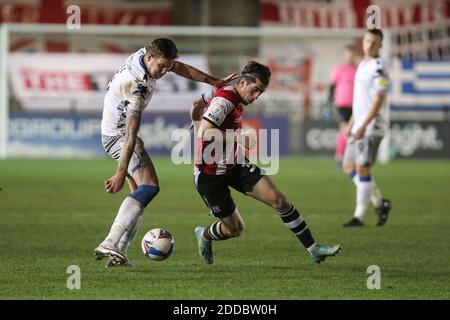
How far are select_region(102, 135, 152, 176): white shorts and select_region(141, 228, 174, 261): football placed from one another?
58cm

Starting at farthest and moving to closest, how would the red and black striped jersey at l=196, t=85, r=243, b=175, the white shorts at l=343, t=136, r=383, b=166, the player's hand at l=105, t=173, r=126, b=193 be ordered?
the white shorts at l=343, t=136, r=383, b=166 → the red and black striped jersey at l=196, t=85, r=243, b=175 → the player's hand at l=105, t=173, r=126, b=193

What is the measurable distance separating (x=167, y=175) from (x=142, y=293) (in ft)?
43.8

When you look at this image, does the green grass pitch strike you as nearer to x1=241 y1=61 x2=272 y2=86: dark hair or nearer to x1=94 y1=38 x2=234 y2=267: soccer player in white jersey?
x1=94 y1=38 x2=234 y2=267: soccer player in white jersey

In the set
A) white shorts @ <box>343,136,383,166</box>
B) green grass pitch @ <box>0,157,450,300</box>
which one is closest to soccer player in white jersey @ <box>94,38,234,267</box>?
green grass pitch @ <box>0,157,450,300</box>

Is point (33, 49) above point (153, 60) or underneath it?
above

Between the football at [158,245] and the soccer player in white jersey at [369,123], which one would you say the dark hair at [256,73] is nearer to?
the football at [158,245]

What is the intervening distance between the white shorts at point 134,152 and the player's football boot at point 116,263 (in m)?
0.77

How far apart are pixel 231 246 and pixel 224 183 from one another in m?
1.95

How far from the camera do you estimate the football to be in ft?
30.2

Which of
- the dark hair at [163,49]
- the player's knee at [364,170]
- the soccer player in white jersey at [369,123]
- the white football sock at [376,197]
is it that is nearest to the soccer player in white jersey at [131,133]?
the dark hair at [163,49]

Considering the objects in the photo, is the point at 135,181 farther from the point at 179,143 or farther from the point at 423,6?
the point at 423,6
